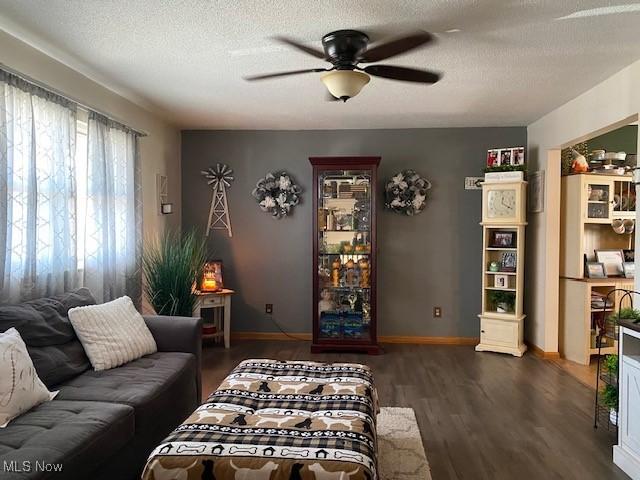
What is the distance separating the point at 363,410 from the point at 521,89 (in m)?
3.01

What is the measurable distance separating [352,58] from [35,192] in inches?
82.6

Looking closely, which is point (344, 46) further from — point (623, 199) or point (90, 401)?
point (623, 199)

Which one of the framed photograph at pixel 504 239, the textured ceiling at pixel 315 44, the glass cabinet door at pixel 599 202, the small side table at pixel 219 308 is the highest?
the textured ceiling at pixel 315 44

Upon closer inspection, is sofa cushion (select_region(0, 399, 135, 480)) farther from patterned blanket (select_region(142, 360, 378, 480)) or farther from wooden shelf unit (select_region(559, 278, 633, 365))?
wooden shelf unit (select_region(559, 278, 633, 365))

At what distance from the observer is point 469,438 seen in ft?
9.74

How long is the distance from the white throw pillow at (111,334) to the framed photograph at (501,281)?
3.60 meters

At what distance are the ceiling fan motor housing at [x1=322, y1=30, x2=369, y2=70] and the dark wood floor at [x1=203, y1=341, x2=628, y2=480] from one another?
7.82 ft

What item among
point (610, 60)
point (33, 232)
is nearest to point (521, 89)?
point (610, 60)

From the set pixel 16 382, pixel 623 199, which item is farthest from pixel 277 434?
pixel 623 199

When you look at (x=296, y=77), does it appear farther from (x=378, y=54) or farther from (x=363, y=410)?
(x=363, y=410)

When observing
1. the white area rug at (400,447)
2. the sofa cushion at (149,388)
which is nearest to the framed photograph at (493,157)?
the white area rug at (400,447)

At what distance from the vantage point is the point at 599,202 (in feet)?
15.5

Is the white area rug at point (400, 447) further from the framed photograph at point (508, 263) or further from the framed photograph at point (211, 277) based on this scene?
the framed photograph at point (211, 277)

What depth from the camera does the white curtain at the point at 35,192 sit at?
269 cm
